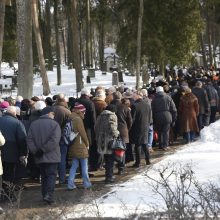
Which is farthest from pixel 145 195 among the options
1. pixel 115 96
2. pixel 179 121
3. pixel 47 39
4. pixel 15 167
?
pixel 47 39

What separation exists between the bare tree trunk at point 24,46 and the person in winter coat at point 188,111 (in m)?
6.61

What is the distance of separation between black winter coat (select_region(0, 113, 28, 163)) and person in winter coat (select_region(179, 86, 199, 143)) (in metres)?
6.32

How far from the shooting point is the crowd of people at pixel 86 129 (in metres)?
9.38

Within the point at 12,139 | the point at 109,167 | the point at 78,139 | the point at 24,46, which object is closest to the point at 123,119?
the point at 109,167

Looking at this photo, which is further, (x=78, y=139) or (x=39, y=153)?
(x=78, y=139)

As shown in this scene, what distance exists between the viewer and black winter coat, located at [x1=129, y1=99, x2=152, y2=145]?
12.2 m

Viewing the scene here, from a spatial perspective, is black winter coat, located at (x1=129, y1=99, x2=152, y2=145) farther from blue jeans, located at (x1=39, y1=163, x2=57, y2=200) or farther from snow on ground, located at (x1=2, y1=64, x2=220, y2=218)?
blue jeans, located at (x1=39, y1=163, x2=57, y2=200)

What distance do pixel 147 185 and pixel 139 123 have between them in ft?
8.85

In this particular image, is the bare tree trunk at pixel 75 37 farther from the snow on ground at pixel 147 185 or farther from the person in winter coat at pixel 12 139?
the person in winter coat at pixel 12 139

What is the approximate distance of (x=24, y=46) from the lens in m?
18.9

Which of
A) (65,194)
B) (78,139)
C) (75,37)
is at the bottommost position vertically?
(65,194)

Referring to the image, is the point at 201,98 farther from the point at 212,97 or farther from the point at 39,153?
the point at 39,153

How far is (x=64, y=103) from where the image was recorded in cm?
1124

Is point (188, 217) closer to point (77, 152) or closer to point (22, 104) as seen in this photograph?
point (77, 152)
